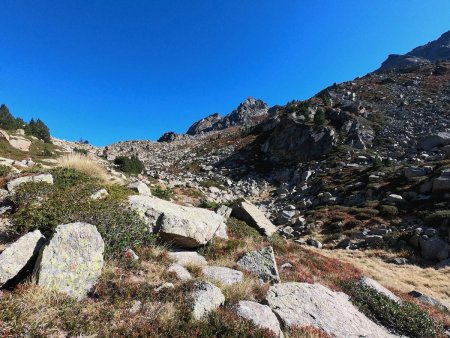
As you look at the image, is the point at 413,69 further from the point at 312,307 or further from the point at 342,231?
the point at 312,307

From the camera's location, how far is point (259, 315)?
6.06 meters

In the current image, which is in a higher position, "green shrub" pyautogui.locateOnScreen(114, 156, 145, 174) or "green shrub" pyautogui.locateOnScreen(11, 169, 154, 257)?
"green shrub" pyautogui.locateOnScreen(114, 156, 145, 174)

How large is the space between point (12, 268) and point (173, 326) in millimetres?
3321

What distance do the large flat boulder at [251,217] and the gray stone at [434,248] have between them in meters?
10.6

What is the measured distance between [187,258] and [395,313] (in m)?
6.60

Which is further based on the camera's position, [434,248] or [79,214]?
[434,248]

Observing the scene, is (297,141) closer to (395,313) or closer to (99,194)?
(395,313)

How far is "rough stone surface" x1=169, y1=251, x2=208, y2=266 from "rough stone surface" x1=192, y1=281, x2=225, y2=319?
1.93 metres

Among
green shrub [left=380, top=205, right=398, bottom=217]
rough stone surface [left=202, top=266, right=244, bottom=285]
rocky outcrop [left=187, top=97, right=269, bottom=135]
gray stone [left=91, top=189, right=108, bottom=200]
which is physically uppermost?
rocky outcrop [left=187, top=97, right=269, bottom=135]

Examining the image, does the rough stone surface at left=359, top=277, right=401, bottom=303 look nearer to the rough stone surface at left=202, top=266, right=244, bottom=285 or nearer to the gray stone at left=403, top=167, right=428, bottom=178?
the rough stone surface at left=202, top=266, right=244, bottom=285

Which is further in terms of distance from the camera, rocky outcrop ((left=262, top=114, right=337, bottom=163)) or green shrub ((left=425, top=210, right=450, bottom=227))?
rocky outcrop ((left=262, top=114, right=337, bottom=163))

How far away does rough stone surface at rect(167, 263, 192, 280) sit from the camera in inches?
285

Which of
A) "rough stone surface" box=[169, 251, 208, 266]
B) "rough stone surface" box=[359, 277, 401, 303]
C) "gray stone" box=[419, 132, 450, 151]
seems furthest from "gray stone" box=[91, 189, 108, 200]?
"gray stone" box=[419, 132, 450, 151]

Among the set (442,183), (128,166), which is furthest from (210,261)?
(128,166)
